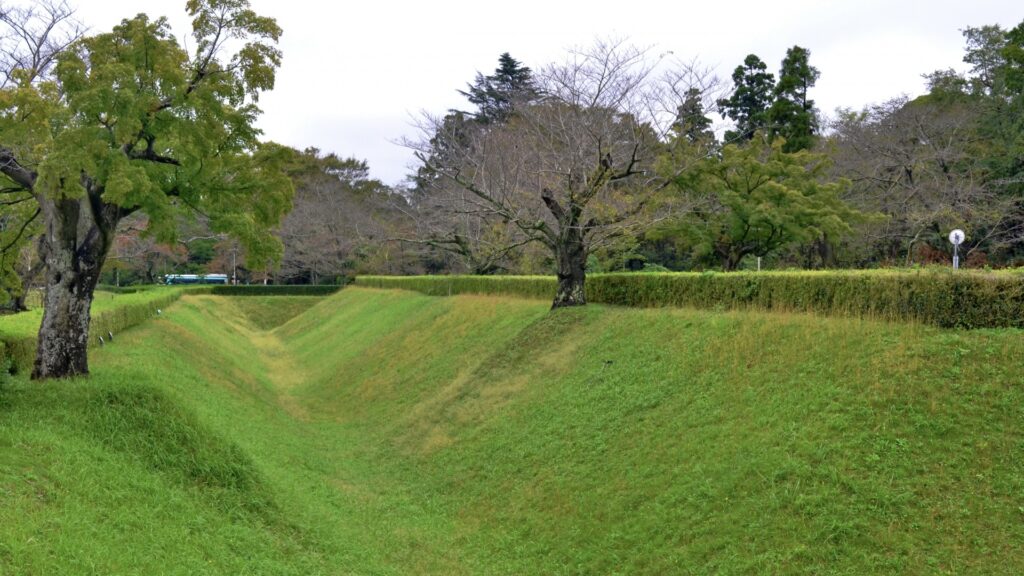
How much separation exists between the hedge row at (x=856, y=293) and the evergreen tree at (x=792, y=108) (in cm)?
1845

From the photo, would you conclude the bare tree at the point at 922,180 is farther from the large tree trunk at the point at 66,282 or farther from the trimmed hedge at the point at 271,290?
the trimmed hedge at the point at 271,290

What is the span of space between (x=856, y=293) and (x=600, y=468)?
3.94 metres

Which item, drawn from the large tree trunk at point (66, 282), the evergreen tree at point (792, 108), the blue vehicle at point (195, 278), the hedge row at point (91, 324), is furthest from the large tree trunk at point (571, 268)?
the blue vehicle at point (195, 278)

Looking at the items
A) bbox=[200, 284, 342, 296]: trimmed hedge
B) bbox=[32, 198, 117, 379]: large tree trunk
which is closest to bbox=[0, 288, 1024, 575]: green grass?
bbox=[32, 198, 117, 379]: large tree trunk

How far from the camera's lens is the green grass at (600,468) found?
5633mm

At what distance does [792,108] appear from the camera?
3041 centimetres

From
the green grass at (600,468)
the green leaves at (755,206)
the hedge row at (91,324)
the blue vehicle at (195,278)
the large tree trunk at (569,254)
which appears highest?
the green leaves at (755,206)

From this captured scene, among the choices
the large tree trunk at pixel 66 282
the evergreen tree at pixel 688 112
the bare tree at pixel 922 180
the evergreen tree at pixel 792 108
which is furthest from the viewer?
the evergreen tree at pixel 792 108

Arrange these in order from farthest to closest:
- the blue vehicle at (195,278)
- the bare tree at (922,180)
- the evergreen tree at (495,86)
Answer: the blue vehicle at (195,278), the evergreen tree at (495,86), the bare tree at (922,180)

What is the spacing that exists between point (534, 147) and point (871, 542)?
17075 millimetres

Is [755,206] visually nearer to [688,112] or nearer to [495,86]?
[688,112]

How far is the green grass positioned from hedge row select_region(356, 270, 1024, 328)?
347 millimetres

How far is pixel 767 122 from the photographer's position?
31.9 meters

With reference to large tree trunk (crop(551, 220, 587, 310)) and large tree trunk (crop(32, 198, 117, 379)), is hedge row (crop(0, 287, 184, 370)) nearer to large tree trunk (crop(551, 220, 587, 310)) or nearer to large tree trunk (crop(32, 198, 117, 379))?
large tree trunk (crop(32, 198, 117, 379))
